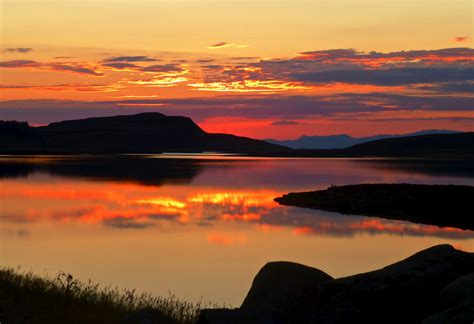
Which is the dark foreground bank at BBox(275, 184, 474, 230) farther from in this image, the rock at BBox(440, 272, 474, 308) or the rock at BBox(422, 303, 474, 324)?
the rock at BBox(422, 303, 474, 324)

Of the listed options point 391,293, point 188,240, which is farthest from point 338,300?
point 188,240

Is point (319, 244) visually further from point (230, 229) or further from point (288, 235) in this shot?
point (230, 229)

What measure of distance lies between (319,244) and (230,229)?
301 inches

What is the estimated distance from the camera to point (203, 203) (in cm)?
5478

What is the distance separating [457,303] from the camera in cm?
1091

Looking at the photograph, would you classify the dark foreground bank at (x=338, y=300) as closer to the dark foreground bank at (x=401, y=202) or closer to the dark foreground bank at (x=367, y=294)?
the dark foreground bank at (x=367, y=294)

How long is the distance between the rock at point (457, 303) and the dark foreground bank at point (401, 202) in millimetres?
32493

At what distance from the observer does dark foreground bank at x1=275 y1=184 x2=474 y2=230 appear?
153 feet

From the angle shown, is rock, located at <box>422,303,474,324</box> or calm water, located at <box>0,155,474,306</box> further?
calm water, located at <box>0,155,474,306</box>

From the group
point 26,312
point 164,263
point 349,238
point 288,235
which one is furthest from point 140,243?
point 26,312

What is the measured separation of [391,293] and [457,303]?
145cm

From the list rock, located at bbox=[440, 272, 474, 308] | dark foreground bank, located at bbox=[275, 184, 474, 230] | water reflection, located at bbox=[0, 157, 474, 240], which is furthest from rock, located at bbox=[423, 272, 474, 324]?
dark foreground bank, located at bbox=[275, 184, 474, 230]

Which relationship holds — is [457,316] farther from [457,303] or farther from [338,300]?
[338,300]

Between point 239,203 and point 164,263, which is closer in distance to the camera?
point 164,263
